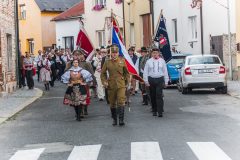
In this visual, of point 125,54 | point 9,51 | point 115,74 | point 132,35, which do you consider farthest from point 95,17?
point 115,74

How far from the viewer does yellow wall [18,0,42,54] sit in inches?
2351

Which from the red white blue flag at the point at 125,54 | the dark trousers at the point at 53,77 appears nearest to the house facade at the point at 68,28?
the dark trousers at the point at 53,77

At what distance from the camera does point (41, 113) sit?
1844cm

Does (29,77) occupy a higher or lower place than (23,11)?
lower

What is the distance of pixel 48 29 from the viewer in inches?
2372

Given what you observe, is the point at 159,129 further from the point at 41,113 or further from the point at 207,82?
the point at 207,82

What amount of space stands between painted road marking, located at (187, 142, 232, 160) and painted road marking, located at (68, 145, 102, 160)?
1.54 m

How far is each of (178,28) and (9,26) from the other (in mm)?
11213

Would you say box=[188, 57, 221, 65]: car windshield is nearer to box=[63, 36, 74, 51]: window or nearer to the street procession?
the street procession

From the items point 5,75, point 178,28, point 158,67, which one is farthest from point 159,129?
point 178,28

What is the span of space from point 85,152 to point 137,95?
13410mm

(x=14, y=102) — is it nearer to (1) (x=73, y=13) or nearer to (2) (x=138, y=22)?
(2) (x=138, y=22)

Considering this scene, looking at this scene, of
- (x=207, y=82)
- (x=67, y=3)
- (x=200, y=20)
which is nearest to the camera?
(x=207, y=82)

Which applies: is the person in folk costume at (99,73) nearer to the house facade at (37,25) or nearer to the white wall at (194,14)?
the white wall at (194,14)
